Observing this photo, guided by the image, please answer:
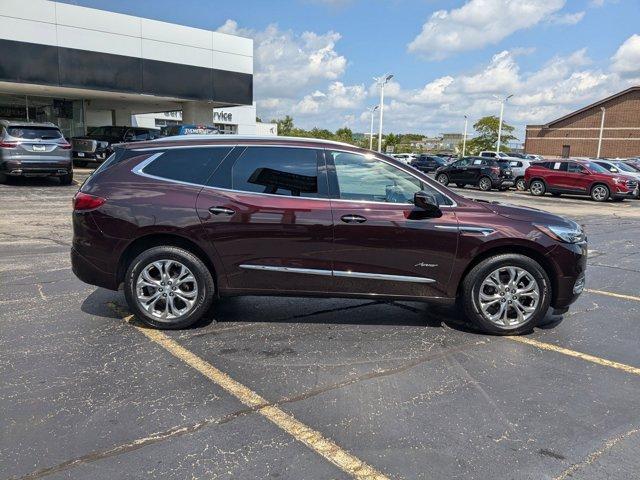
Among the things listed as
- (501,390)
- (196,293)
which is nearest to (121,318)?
(196,293)

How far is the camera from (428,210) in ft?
15.5

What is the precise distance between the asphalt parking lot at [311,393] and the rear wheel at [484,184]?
2204cm

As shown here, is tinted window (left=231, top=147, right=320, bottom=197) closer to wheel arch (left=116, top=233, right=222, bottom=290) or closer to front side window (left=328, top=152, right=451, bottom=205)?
front side window (left=328, top=152, right=451, bottom=205)

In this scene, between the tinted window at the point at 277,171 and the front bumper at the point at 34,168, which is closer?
the tinted window at the point at 277,171

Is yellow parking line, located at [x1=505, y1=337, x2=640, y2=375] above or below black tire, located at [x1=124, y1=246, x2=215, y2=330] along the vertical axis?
below

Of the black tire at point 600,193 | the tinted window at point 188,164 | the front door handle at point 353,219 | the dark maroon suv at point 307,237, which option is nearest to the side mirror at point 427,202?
the dark maroon suv at point 307,237

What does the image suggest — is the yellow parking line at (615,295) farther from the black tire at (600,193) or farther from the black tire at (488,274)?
the black tire at (600,193)

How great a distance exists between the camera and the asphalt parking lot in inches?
114

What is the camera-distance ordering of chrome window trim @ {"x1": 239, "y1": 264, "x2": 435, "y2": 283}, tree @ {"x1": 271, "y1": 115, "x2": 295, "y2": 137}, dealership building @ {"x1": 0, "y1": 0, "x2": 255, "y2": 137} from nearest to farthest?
chrome window trim @ {"x1": 239, "y1": 264, "x2": 435, "y2": 283}, dealership building @ {"x1": 0, "y1": 0, "x2": 255, "y2": 137}, tree @ {"x1": 271, "y1": 115, "x2": 295, "y2": 137}

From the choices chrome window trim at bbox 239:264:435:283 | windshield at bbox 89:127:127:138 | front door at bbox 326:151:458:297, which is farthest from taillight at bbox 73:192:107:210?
windshield at bbox 89:127:127:138

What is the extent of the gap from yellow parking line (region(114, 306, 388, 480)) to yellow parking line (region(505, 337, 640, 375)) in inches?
97.4

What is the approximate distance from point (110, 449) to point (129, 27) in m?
25.3

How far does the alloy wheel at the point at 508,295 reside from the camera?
15.9 ft

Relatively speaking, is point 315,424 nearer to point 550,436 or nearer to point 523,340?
point 550,436
